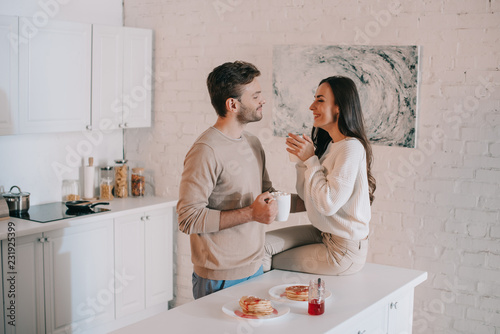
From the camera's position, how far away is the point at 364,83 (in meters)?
3.78

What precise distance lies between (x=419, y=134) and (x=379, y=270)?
109 cm

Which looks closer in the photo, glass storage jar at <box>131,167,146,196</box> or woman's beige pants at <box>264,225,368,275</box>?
woman's beige pants at <box>264,225,368,275</box>

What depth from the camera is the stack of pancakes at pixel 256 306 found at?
221 cm

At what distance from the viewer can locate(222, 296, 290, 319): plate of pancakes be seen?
87.0 inches

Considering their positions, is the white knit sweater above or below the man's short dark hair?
below

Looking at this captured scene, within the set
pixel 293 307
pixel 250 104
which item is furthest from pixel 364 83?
pixel 293 307

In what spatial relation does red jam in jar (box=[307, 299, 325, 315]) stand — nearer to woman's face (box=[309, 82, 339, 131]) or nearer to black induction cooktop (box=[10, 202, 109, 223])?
woman's face (box=[309, 82, 339, 131])

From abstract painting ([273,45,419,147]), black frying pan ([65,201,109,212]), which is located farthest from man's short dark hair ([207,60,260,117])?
black frying pan ([65,201,109,212])

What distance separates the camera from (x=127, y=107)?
4.58 m

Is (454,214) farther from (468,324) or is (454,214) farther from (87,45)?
(87,45)

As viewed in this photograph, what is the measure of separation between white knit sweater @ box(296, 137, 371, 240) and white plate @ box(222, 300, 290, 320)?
54 cm

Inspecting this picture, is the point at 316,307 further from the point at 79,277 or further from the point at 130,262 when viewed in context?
the point at 130,262

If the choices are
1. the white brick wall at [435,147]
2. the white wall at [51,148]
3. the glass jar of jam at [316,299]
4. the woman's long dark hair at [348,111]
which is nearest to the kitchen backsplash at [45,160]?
the white wall at [51,148]

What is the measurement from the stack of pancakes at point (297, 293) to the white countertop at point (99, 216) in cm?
184
